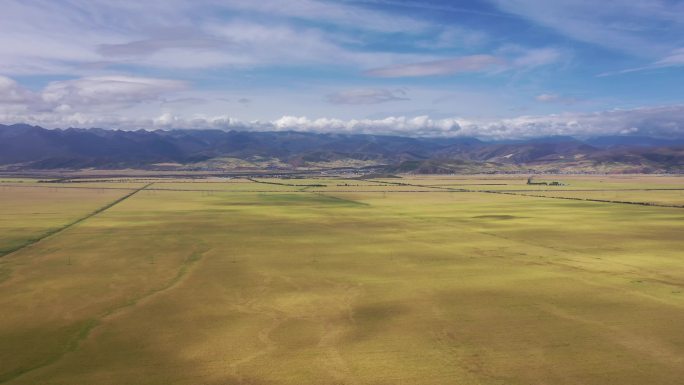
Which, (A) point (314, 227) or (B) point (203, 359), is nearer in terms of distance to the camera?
(B) point (203, 359)

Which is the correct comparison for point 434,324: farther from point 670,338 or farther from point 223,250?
point 223,250

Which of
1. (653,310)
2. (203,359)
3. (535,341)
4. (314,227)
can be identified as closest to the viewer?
(203,359)

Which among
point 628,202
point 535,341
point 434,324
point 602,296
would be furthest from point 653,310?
point 628,202

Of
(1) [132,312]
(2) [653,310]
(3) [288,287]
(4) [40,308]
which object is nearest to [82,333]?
(1) [132,312]

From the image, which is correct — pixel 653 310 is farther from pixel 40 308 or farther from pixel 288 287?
pixel 40 308

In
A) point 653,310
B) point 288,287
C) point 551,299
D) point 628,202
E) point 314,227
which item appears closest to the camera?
point 653,310

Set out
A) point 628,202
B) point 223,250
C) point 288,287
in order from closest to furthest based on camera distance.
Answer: point 288,287 → point 223,250 → point 628,202
